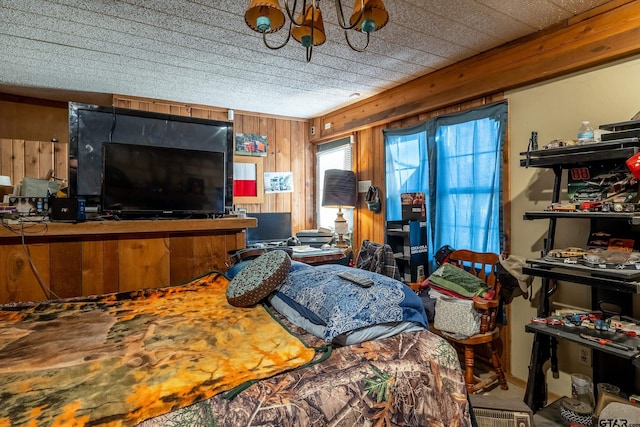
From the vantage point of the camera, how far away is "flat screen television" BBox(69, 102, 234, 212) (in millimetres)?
1865

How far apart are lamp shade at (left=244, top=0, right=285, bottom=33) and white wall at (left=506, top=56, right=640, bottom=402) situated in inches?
73.4

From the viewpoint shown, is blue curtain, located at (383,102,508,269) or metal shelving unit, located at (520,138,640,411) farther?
blue curtain, located at (383,102,508,269)

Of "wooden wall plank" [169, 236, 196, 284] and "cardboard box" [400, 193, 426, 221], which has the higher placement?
"cardboard box" [400, 193, 426, 221]

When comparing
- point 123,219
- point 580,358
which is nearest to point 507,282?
point 580,358

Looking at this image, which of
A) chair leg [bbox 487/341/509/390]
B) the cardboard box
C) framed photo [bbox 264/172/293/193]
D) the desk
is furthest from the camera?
framed photo [bbox 264/172/293/193]

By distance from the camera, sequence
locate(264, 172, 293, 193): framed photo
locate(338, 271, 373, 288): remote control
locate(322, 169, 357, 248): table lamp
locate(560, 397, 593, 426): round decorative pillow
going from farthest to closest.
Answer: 1. locate(264, 172, 293, 193): framed photo
2. locate(322, 169, 357, 248): table lamp
3. locate(560, 397, 593, 426): round decorative pillow
4. locate(338, 271, 373, 288): remote control

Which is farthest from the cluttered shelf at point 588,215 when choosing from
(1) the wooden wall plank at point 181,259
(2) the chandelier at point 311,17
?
(1) the wooden wall plank at point 181,259

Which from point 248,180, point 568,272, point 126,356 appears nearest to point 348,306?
point 126,356

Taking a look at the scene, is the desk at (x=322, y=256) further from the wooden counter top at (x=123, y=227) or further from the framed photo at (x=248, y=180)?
the framed photo at (x=248, y=180)

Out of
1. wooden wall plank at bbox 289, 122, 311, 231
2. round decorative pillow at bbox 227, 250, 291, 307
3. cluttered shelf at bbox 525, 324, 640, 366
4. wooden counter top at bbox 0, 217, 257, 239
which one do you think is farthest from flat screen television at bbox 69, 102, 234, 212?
wooden wall plank at bbox 289, 122, 311, 231

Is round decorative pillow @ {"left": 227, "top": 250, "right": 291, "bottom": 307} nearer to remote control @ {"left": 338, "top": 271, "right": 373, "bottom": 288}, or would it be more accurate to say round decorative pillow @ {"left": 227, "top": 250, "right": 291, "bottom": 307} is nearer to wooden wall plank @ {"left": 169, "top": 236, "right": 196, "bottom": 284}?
remote control @ {"left": 338, "top": 271, "right": 373, "bottom": 288}

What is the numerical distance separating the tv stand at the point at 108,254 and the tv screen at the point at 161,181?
91 mm

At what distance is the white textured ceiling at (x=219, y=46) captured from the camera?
201 centimetres

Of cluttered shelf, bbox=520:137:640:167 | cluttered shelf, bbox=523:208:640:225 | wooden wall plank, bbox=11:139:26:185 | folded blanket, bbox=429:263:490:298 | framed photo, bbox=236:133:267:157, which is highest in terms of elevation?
framed photo, bbox=236:133:267:157
